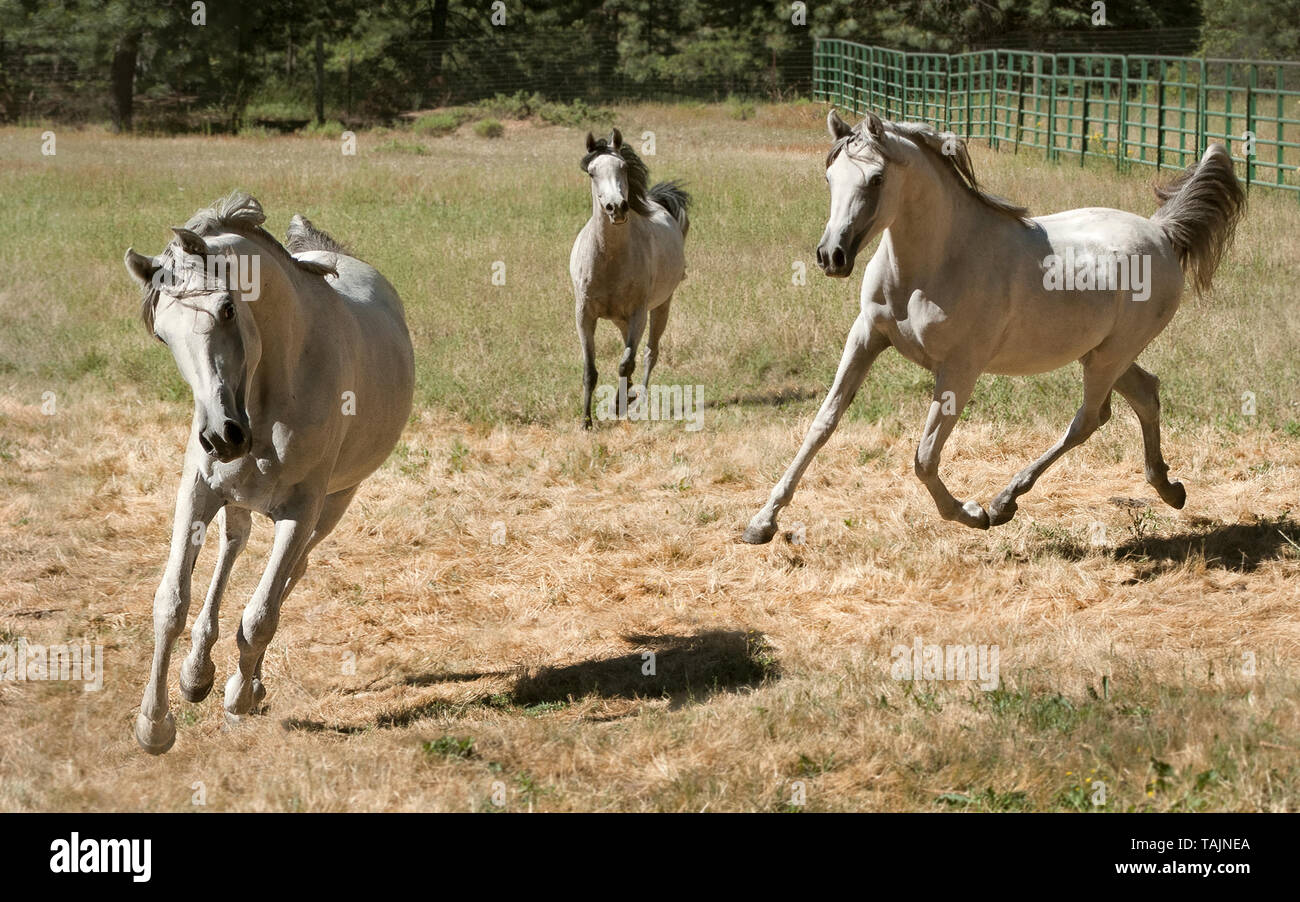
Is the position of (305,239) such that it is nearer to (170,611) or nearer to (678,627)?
(170,611)

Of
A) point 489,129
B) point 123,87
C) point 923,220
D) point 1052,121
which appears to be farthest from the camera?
point 123,87

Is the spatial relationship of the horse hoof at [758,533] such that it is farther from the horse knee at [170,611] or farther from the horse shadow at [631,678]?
the horse knee at [170,611]

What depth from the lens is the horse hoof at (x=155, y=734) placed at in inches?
181

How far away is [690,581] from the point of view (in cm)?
682

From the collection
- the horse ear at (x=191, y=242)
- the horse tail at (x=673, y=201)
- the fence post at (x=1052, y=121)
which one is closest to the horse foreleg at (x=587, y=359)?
the horse tail at (x=673, y=201)

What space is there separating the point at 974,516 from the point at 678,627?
1662mm

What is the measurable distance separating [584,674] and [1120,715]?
2293 mm

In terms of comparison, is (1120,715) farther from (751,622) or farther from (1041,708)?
(751,622)

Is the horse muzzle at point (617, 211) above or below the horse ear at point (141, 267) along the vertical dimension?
below

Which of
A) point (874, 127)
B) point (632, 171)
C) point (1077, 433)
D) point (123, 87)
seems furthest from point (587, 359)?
point (123, 87)

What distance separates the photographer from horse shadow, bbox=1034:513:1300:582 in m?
6.66

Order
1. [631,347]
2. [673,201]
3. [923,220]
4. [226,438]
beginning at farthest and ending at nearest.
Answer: [673,201] < [631,347] < [923,220] < [226,438]

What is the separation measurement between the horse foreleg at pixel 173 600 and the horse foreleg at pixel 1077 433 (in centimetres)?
420

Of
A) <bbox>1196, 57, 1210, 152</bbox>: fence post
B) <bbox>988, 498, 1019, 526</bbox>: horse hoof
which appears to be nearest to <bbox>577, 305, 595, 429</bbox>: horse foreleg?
<bbox>988, 498, 1019, 526</bbox>: horse hoof
